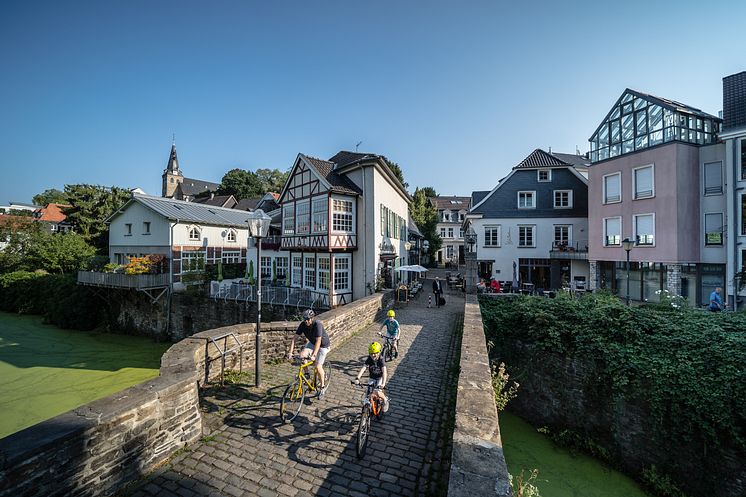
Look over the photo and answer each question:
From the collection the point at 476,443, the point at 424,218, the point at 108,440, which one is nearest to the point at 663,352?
the point at 476,443

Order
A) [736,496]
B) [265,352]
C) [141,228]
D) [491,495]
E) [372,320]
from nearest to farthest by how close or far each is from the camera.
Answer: [491,495]
[736,496]
[265,352]
[372,320]
[141,228]

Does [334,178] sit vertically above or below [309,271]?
above

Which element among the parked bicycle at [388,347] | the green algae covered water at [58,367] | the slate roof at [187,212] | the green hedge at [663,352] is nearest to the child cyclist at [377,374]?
the parked bicycle at [388,347]

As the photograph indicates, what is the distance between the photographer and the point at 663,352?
8.80 meters

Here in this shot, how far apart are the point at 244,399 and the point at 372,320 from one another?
774 cm

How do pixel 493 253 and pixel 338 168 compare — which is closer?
pixel 338 168

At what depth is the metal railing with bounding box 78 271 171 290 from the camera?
73.2 ft

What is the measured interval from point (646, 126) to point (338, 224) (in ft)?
62.8

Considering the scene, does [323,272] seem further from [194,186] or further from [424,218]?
[194,186]

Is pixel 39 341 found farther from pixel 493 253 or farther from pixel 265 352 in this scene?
pixel 493 253

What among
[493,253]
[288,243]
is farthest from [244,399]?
[493,253]

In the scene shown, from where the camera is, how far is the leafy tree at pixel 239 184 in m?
65.0

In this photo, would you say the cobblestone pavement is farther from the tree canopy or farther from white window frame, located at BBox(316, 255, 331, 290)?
the tree canopy

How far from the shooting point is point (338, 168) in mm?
21391
